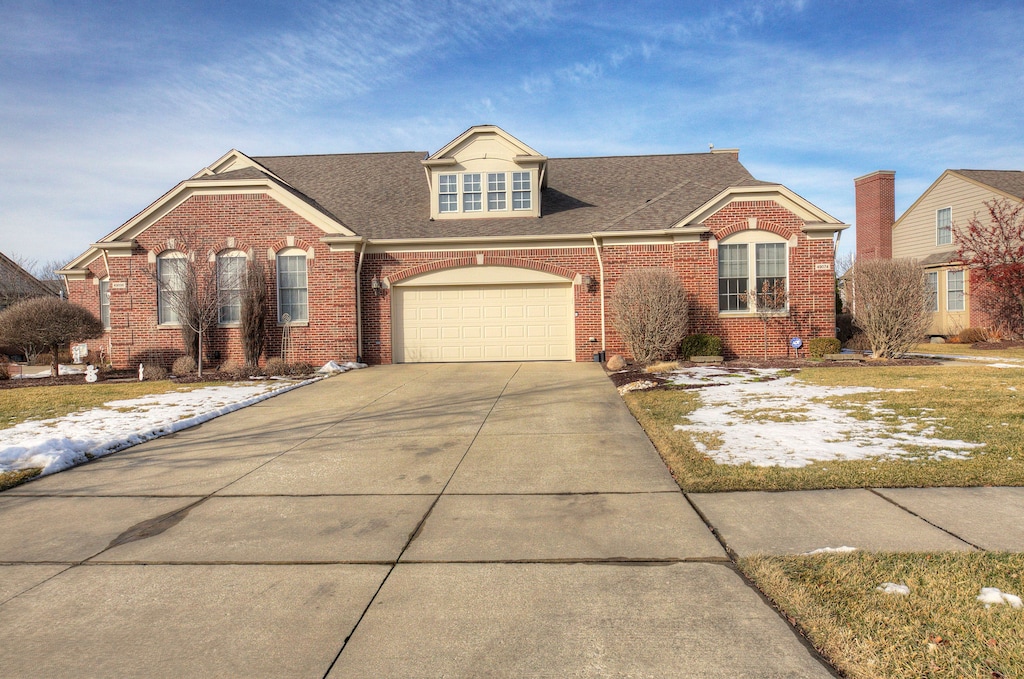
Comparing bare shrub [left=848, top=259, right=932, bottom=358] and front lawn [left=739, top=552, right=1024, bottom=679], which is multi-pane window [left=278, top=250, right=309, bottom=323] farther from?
front lawn [left=739, top=552, right=1024, bottom=679]

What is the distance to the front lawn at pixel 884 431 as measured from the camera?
5.57m

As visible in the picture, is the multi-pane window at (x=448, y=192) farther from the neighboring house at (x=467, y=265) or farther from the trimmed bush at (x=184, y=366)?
the trimmed bush at (x=184, y=366)

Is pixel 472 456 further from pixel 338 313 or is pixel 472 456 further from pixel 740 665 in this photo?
pixel 338 313

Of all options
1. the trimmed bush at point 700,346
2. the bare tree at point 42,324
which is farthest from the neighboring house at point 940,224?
the bare tree at point 42,324

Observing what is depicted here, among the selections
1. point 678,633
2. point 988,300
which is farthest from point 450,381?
point 988,300

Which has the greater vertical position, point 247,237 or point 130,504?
point 247,237

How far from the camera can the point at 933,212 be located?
2853cm

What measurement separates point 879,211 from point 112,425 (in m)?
34.8

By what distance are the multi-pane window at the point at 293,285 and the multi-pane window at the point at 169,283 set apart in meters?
2.41

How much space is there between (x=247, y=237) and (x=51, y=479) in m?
11.2

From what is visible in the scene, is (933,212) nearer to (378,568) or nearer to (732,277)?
(732,277)

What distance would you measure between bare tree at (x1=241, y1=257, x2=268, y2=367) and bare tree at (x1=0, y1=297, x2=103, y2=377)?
14.7ft

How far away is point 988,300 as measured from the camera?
77.4 feet

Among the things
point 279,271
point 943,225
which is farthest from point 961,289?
point 279,271
